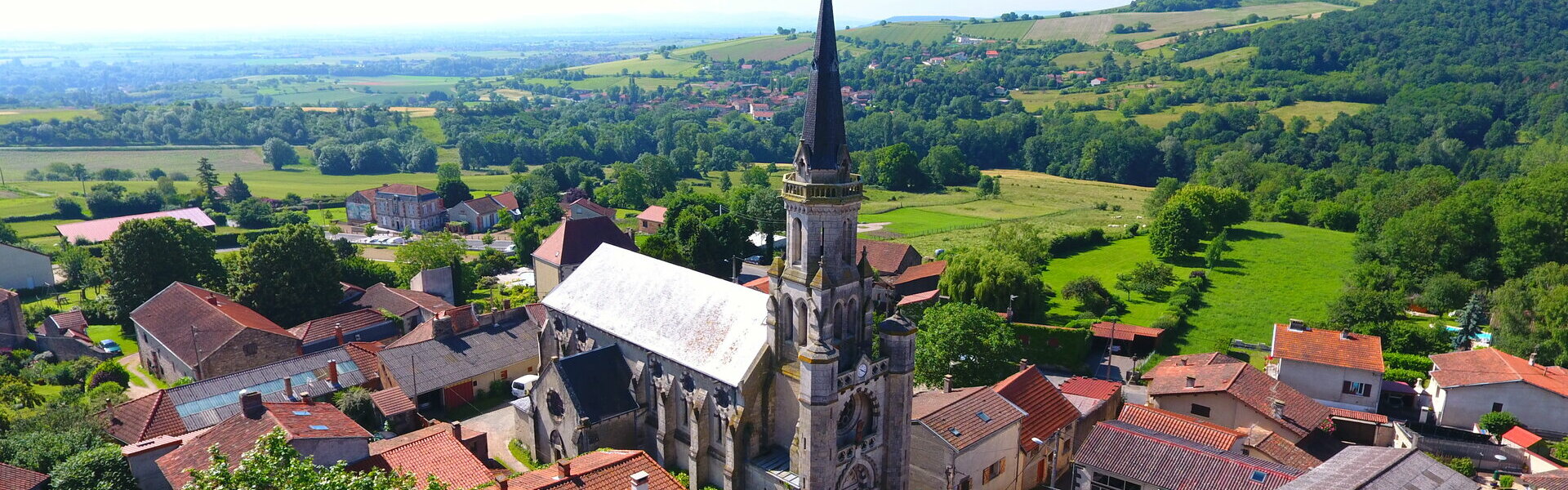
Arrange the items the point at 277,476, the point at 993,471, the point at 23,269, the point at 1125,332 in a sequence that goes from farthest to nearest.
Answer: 1. the point at 23,269
2. the point at 1125,332
3. the point at 993,471
4. the point at 277,476

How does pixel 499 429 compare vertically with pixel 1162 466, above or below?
below

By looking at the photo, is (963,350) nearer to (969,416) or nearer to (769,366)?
(969,416)

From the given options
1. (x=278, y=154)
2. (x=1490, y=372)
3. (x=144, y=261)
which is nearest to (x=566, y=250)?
(x=144, y=261)

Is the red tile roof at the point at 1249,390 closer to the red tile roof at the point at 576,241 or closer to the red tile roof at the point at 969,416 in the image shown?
the red tile roof at the point at 969,416

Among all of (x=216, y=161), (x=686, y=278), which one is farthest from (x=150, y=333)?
(x=216, y=161)

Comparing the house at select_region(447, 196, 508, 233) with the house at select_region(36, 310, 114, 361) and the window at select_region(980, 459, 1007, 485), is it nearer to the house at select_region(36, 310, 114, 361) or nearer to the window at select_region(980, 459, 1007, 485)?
the house at select_region(36, 310, 114, 361)

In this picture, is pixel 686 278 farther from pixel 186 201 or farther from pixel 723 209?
pixel 186 201
